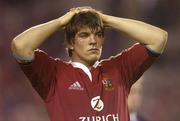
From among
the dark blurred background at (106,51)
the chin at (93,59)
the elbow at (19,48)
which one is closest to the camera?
the elbow at (19,48)

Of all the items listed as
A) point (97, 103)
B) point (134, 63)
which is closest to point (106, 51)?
point (134, 63)

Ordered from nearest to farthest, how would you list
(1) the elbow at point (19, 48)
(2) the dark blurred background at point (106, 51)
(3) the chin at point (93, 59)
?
(1) the elbow at point (19, 48) < (3) the chin at point (93, 59) < (2) the dark blurred background at point (106, 51)

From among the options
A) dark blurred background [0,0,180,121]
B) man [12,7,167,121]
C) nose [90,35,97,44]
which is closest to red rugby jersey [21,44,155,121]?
man [12,7,167,121]

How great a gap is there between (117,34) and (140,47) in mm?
1718

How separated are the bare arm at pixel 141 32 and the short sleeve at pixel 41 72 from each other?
28cm

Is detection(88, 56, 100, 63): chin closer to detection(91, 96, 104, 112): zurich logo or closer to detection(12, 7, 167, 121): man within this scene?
detection(12, 7, 167, 121): man

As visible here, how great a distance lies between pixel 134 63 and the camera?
220 centimetres

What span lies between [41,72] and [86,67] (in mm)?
190

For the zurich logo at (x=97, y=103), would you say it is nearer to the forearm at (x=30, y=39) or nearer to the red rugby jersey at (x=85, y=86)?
the red rugby jersey at (x=85, y=86)

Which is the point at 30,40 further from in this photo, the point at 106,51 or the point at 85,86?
the point at 106,51

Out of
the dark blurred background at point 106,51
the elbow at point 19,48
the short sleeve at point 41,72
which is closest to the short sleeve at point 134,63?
the short sleeve at point 41,72

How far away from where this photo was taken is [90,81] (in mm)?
2146

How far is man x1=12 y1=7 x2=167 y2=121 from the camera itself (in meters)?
2.08

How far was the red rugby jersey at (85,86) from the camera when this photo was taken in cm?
209
